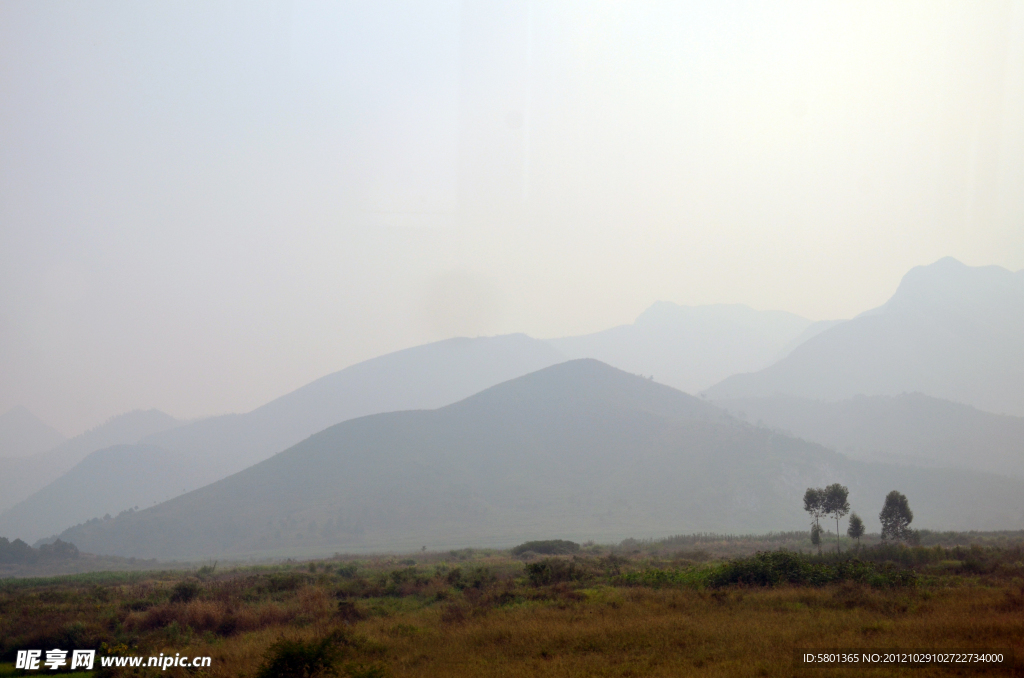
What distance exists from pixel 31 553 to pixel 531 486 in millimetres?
95032

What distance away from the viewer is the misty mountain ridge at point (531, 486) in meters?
130

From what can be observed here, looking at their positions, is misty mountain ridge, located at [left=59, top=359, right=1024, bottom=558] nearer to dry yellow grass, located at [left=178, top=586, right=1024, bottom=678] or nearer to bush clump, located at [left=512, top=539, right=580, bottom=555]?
bush clump, located at [left=512, top=539, right=580, bottom=555]

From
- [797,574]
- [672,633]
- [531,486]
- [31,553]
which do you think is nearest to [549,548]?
[797,574]

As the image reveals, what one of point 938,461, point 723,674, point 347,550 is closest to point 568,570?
point 723,674

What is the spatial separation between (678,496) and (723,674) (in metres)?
133

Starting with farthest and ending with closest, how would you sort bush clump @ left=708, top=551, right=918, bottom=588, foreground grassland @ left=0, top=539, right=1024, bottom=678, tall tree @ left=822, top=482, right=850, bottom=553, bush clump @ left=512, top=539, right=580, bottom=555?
1. bush clump @ left=512, top=539, right=580, bottom=555
2. tall tree @ left=822, top=482, right=850, bottom=553
3. bush clump @ left=708, top=551, right=918, bottom=588
4. foreground grassland @ left=0, top=539, right=1024, bottom=678

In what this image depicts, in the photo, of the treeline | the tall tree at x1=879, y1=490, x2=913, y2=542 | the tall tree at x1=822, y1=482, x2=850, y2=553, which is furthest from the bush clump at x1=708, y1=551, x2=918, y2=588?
the treeline

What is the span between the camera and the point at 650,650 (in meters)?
14.9

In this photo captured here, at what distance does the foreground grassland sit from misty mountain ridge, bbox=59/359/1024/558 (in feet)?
301

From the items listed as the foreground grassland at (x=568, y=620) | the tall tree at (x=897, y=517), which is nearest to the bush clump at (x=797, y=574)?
the foreground grassland at (x=568, y=620)

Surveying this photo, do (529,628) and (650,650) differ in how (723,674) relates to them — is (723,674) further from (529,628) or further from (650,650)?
(529,628)

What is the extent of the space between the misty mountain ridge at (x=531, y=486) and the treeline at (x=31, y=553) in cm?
2730

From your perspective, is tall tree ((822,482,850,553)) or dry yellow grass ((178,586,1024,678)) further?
tall tree ((822,482,850,553))

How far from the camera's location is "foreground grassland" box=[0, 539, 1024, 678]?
1391 centimetres
